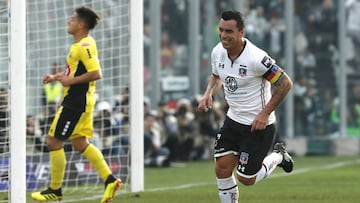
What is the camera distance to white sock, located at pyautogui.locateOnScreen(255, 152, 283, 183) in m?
10.7

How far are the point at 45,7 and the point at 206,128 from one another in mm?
9518

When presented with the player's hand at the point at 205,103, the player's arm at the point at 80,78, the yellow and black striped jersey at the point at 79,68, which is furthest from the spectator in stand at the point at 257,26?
the player's hand at the point at 205,103

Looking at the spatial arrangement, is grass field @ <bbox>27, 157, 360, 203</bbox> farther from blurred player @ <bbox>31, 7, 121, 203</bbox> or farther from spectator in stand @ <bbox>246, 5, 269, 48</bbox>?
spectator in stand @ <bbox>246, 5, 269, 48</bbox>

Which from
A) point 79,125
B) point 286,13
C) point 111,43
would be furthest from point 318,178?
point 286,13

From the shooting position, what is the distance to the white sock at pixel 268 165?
35.1 ft

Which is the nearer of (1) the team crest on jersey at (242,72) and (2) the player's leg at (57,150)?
(1) the team crest on jersey at (242,72)

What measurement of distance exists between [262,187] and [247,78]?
206 inches

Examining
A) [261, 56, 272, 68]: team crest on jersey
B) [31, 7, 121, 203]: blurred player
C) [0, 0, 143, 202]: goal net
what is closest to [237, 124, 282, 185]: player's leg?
[261, 56, 272, 68]: team crest on jersey

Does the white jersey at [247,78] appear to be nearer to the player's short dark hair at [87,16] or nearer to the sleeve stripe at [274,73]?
the sleeve stripe at [274,73]

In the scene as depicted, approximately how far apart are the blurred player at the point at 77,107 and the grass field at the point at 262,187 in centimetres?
70

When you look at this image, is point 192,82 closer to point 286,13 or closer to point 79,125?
point 286,13

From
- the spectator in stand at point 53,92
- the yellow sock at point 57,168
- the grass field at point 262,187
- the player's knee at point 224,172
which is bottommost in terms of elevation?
the grass field at point 262,187

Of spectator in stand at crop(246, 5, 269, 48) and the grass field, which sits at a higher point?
spectator in stand at crop(246, 5, 269, 48)

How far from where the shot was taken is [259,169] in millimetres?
10641
